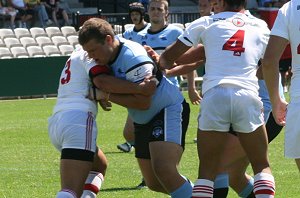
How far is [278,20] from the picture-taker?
6.24 metres

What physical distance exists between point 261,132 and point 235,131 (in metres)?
0.20

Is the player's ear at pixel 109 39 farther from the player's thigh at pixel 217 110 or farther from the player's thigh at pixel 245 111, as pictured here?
the player's thigh at pixel 245 111

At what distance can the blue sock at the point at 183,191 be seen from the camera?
723 centimetres

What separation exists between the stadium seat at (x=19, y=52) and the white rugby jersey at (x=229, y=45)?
21.0 m

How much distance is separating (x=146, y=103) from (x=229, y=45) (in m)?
0.82

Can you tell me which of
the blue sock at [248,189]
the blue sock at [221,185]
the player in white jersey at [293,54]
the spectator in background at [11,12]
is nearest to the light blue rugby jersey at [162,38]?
the blue sock at [248,189]

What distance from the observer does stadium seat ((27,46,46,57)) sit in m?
28.1

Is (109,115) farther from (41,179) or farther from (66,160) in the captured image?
(66,160)

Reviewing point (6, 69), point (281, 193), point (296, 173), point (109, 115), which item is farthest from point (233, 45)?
point (6, 69)

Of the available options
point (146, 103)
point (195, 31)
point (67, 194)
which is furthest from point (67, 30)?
point (67, 194)

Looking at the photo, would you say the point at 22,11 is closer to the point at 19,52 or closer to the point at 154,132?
the point at 19,52

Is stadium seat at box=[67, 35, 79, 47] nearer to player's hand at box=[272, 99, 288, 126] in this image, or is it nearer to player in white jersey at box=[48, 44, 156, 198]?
player in white jersey at box=[48, 44, 156, 198]

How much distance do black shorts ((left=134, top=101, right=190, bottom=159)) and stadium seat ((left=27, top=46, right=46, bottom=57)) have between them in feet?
67.8

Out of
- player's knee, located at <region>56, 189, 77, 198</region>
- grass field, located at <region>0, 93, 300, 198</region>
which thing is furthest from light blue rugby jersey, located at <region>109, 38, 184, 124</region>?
grass field, located at <region>0, 93, 300, 198</region>
